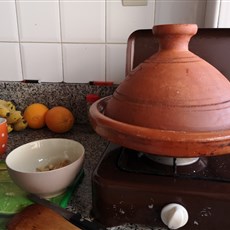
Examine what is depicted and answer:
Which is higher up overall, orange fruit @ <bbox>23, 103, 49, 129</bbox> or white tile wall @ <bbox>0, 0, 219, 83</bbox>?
white tile wall @ <bbox>0, 0, 219, 83</bbox>

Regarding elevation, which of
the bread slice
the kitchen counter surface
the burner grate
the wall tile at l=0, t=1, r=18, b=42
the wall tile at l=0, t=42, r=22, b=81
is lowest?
the kitchen counter surface

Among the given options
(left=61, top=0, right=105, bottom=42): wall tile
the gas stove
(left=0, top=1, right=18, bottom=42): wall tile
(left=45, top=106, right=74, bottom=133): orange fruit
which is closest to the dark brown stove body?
the gas stove

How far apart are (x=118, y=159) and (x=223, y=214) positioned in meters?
0.19

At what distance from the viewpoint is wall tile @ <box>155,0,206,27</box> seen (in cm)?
74

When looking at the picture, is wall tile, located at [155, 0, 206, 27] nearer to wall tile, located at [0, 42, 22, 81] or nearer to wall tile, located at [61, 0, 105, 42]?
wall tile, located at [61, 0, 105, 42]

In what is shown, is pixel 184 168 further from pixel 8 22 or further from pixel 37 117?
pixel 8 22

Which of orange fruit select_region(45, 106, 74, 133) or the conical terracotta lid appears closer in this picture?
the conical terracotta lid

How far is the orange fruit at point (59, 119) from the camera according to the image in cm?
81

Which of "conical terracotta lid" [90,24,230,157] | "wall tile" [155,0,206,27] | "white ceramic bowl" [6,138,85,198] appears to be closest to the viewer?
"conical terracotta lid" [90,24,230,157]

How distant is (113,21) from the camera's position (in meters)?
0.79

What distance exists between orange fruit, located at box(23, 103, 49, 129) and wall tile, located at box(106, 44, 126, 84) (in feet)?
0.82

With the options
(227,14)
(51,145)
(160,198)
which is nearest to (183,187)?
(160,198)

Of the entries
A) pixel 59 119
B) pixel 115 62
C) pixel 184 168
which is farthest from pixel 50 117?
pixel 184 168

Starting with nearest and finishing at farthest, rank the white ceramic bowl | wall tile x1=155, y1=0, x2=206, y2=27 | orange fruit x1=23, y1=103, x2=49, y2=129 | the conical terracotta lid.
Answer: the conical terracotta lid < the white ceramic bowl < wall tile x1=155, y1=0, x2=206, y2=27 < orange fruit x1=23, y1=103, x2=49, y2=129
